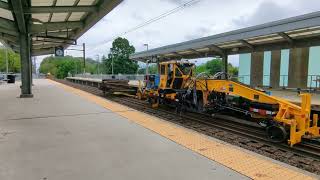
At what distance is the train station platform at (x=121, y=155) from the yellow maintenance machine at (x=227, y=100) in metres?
2.31

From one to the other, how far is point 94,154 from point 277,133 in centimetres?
509

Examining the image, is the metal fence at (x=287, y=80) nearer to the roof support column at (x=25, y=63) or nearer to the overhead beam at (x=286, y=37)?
the overhead beam at (x=286, y=37)

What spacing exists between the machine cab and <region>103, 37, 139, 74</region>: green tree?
66.2 meters

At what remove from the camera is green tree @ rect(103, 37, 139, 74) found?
3354 inches

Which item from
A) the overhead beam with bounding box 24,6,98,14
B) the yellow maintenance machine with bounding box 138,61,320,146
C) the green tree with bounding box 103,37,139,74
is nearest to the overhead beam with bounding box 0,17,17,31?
the overhead beam with bounding box 24,6,98,14

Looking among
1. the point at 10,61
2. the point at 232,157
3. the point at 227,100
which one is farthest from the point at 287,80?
the point at 10,61

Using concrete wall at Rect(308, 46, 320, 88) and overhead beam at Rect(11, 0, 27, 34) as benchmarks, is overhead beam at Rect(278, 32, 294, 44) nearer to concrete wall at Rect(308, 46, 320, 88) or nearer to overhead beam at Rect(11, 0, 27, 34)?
concrete wall at Rect(308, 46, 320, 88)

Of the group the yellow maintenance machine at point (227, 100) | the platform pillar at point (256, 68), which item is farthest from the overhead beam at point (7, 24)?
the platform pillar at point (256, 68)

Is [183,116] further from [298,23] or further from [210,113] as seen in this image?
[298,23]

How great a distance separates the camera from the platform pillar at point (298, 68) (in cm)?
2030

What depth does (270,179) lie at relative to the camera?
4516 millimetres

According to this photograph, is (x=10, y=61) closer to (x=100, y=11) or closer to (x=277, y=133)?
(x=100, y=11)

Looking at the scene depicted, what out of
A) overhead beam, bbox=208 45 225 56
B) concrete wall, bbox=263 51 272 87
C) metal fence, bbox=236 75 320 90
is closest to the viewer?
metal fence, bbox=236 75 320 90

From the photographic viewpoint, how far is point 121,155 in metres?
5.59
